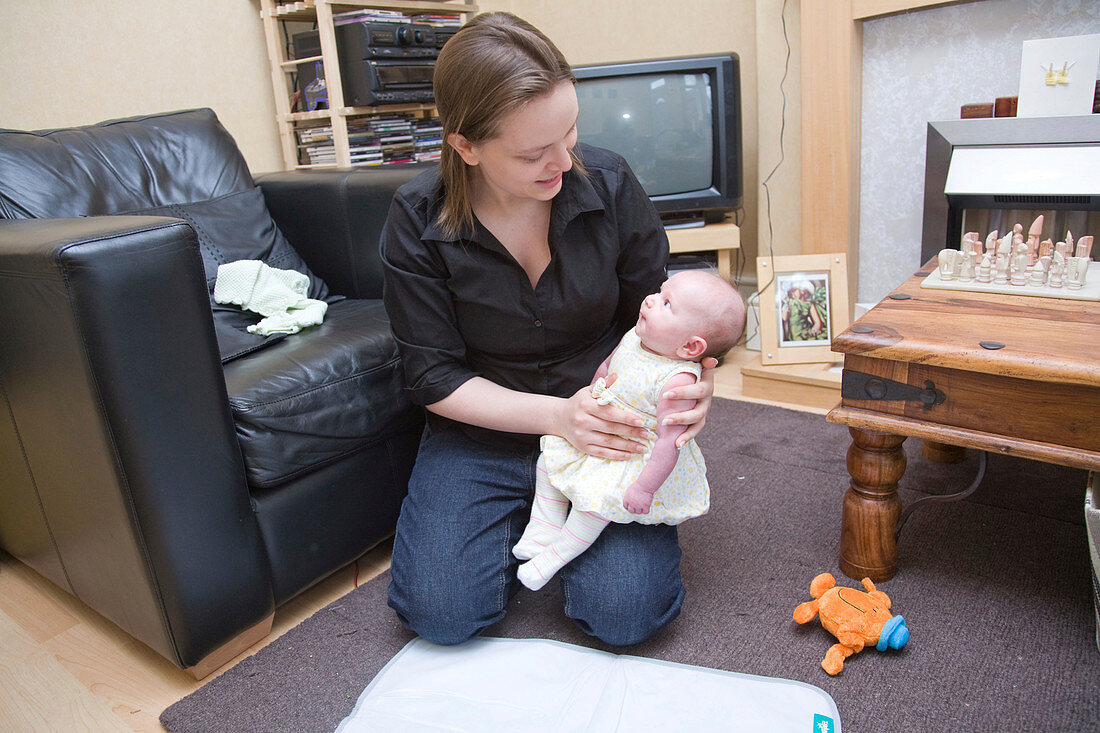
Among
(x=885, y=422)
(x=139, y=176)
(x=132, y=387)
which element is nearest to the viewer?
(x=132, y=387)

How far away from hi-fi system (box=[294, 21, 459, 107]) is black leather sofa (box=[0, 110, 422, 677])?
3.19ft

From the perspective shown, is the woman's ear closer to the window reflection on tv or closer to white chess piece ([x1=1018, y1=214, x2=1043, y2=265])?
white chess piece ([x1=1018, y1=214, x2=1043, y2=265])

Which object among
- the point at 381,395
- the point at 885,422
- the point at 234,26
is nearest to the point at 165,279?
the point at 381,395

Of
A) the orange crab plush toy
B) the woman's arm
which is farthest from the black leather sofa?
the orange crab plush toy

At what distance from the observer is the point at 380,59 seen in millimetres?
2535

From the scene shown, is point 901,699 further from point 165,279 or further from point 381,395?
point 165,279

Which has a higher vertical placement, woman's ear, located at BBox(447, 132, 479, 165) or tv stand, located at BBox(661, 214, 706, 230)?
woman's ear, located at BBox(447, 132, 479, 165)

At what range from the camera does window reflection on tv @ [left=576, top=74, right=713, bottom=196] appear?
238 cm

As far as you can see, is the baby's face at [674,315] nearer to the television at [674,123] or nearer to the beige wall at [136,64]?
the television at [674,123]

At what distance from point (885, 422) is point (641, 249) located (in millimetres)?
461

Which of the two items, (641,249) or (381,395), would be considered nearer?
(641,249)

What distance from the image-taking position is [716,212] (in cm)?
262

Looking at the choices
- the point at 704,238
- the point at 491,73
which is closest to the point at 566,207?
the point at 491,73

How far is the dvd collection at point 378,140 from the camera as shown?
104 inches
